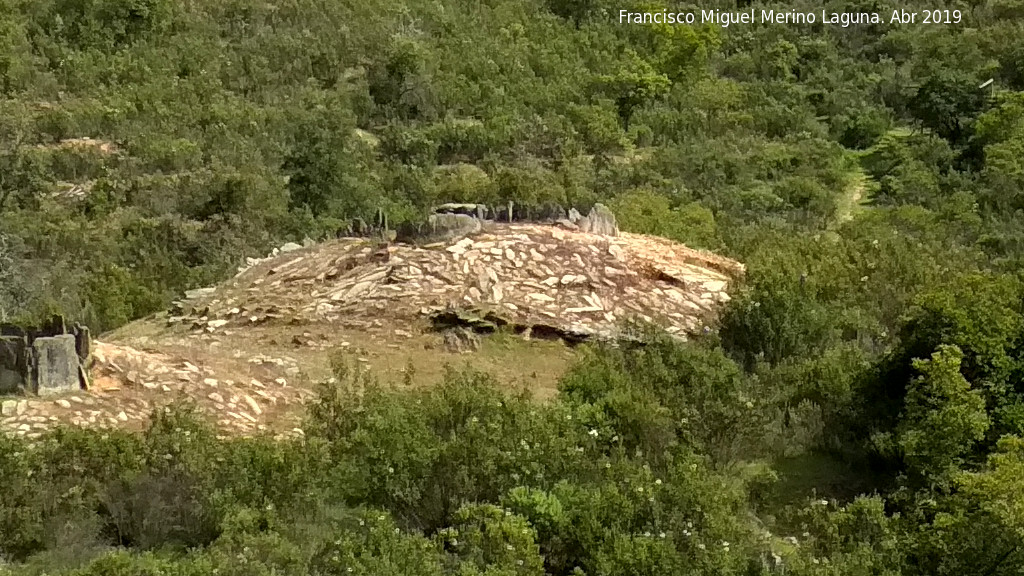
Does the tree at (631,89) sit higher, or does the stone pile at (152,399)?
the tree at (631,89)

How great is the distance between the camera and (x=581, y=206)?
33.4ft

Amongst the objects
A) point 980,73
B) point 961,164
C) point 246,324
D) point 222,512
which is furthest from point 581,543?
point 980,73

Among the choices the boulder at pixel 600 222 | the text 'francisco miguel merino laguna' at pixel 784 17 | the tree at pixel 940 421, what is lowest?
the tree at pixel 940 421

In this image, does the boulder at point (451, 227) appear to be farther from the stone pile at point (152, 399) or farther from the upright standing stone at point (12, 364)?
the upright standing stone at point (12, 364)

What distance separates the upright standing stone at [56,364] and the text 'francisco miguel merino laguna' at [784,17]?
59.7 ft

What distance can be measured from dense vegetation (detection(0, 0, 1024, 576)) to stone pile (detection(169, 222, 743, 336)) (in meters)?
0.65

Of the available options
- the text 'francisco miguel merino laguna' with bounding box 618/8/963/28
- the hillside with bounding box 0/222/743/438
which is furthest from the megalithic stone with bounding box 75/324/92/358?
the text 'francisco miguel merino laguna' with bounding box 618/8/963/28

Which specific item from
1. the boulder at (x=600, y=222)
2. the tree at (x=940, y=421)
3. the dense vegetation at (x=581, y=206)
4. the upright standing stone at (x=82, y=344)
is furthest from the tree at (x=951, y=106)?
the upright standing stone at (x=82, y=344)

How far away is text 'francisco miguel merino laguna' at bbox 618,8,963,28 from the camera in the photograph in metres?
22.8

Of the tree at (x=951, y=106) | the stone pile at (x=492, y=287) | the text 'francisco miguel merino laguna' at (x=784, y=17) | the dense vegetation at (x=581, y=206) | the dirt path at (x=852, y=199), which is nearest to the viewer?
the dense vegetation at (x=581, y=206)

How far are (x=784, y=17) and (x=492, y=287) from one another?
18.5m

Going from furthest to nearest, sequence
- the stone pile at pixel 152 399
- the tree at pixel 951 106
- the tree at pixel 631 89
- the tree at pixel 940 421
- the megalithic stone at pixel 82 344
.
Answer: the tree at pixel 631 89 < the tree at pixel 951 106 < the megalithic stone at pixel 82 344 < the stone pile at pixel 152 399 < the tree at pixel 940 421

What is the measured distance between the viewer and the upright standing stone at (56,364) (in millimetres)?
5727

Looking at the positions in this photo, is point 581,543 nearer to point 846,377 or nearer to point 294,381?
point 846,377
